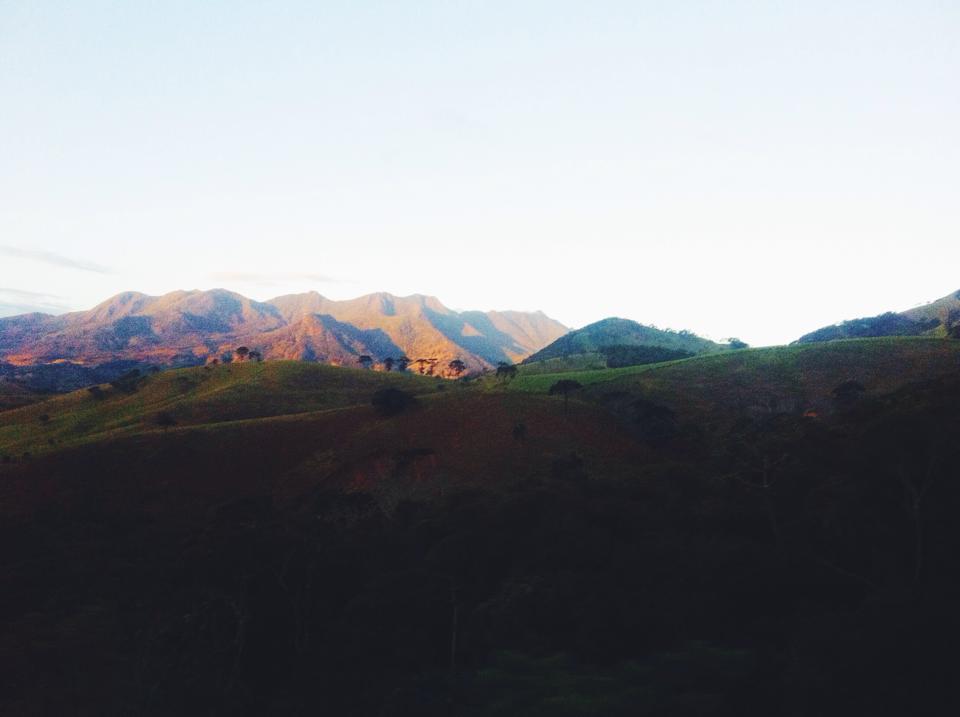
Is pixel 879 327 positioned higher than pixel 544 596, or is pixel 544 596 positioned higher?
pixel 879 327

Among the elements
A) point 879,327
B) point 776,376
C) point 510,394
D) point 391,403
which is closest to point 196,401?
point 391,403

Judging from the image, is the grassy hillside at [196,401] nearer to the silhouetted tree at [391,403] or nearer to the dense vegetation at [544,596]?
the silhouetted tree at [391,403]

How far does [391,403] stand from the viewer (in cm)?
8069

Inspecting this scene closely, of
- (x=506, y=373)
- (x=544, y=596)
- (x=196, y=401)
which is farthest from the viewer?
(x=506, y=373)

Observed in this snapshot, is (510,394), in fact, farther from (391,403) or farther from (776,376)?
(776,376)

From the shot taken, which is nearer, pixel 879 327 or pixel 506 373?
pixel 506 373

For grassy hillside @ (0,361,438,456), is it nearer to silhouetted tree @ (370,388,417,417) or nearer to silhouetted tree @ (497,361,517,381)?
silhouetted tree @ (497,361,517,381)

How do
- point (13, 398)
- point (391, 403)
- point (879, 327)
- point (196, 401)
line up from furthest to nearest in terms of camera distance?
point (879, 327) → point (13, 398) → point (196, 401) → point (391, 403)

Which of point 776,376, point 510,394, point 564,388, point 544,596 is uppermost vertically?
point 564,388

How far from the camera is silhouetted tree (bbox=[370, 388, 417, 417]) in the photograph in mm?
79688

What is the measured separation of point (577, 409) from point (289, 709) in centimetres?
6758

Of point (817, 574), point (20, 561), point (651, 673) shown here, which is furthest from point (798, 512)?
point (20, 561)

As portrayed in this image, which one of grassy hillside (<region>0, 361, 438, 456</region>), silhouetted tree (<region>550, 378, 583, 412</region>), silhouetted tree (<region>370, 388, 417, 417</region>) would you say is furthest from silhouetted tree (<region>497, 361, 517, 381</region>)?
silhouetted tree (<region>370, 388, 417, 417</region>)

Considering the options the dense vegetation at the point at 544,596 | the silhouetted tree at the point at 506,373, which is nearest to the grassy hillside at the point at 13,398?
the dense vegetation at the point at 544,596
